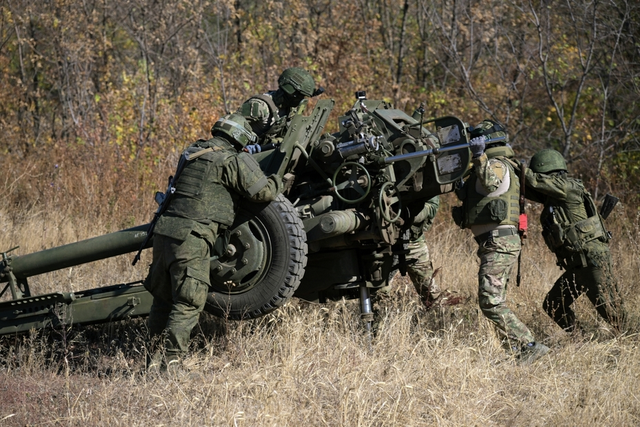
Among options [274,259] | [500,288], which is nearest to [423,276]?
[500,288]

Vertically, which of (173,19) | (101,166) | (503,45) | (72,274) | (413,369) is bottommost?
(413,369)

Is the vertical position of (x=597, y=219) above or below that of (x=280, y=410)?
above

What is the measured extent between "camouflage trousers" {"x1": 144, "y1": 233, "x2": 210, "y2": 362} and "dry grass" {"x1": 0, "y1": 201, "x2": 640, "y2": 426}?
22cm

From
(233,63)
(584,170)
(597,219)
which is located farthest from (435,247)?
(233,63)

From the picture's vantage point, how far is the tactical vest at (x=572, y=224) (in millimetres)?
6766

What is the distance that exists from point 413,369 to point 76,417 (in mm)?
2309

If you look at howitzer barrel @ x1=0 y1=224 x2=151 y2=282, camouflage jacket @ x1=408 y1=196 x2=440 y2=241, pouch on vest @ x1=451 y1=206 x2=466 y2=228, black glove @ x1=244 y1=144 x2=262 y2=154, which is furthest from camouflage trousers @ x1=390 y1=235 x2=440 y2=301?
howitzer barrel @ x1=0 y1=224 x2=151 y2=282

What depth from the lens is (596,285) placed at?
684 centimetres

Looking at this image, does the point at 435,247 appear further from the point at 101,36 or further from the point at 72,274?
the point at 101,36

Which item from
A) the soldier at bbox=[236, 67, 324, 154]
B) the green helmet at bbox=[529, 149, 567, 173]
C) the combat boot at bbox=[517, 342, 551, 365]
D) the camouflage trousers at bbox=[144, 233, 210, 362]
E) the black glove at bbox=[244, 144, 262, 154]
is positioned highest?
the soldier at bbox=[236, 67, 324, 154]

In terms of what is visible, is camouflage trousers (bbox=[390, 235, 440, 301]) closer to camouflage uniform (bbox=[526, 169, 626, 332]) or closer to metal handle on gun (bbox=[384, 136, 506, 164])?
camouflage uniform (bbox=[526, 169, 626, 332])

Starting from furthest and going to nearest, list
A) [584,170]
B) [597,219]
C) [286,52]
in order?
[286,52]
[584,170]
[597,219]

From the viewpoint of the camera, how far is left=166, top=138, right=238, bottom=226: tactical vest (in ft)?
19.3

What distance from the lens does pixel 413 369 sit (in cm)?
581
